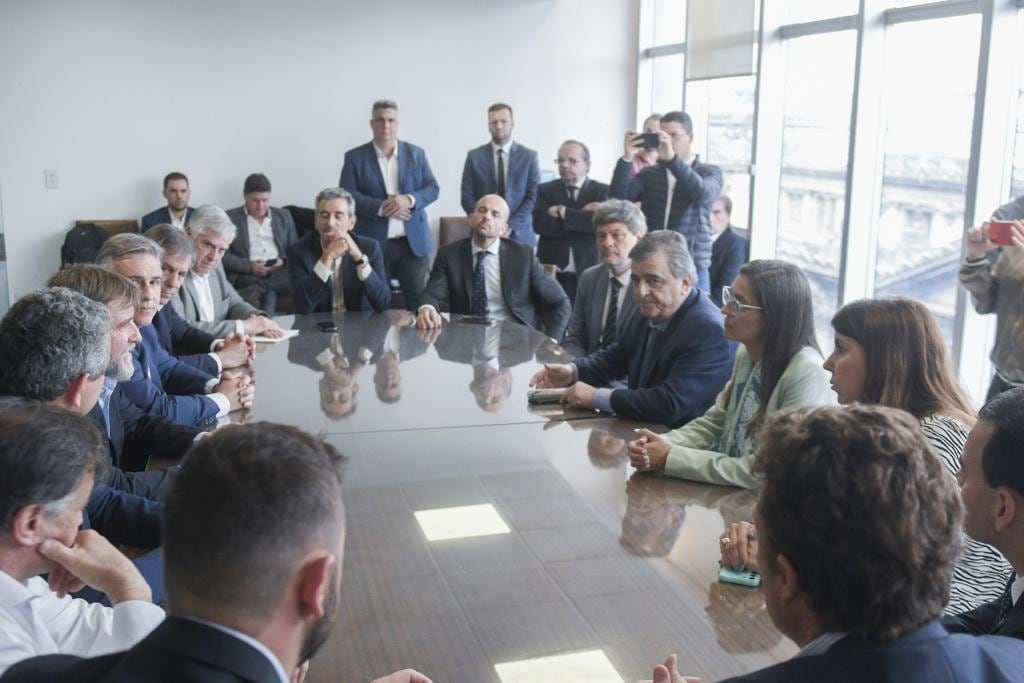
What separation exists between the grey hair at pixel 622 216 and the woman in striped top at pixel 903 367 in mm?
2254

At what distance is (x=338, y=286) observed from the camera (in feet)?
19.0

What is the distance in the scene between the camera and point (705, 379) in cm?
357

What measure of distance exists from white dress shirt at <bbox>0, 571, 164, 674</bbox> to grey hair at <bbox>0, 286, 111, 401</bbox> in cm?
57

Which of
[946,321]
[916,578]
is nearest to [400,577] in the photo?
[916,578]

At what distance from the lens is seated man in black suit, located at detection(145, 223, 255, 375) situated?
4172 mm

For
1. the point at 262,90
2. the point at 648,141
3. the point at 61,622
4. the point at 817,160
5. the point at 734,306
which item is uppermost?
the point at 262,90

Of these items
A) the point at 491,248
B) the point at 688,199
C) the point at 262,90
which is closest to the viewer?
the point at 491,248

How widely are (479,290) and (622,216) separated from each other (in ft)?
4.12

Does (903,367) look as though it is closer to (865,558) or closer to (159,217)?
(865,558)

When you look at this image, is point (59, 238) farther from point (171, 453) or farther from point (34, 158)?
point (171, 453)

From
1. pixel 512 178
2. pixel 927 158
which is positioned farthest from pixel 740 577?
pixel 512 178

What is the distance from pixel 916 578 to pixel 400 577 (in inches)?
48.0

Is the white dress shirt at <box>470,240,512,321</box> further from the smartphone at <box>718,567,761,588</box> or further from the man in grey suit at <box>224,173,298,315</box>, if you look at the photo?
the smartphone at <box>718,567,761,588</box>

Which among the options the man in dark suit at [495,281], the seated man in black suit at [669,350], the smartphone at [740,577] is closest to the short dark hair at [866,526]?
the smartphone at [740,577]
